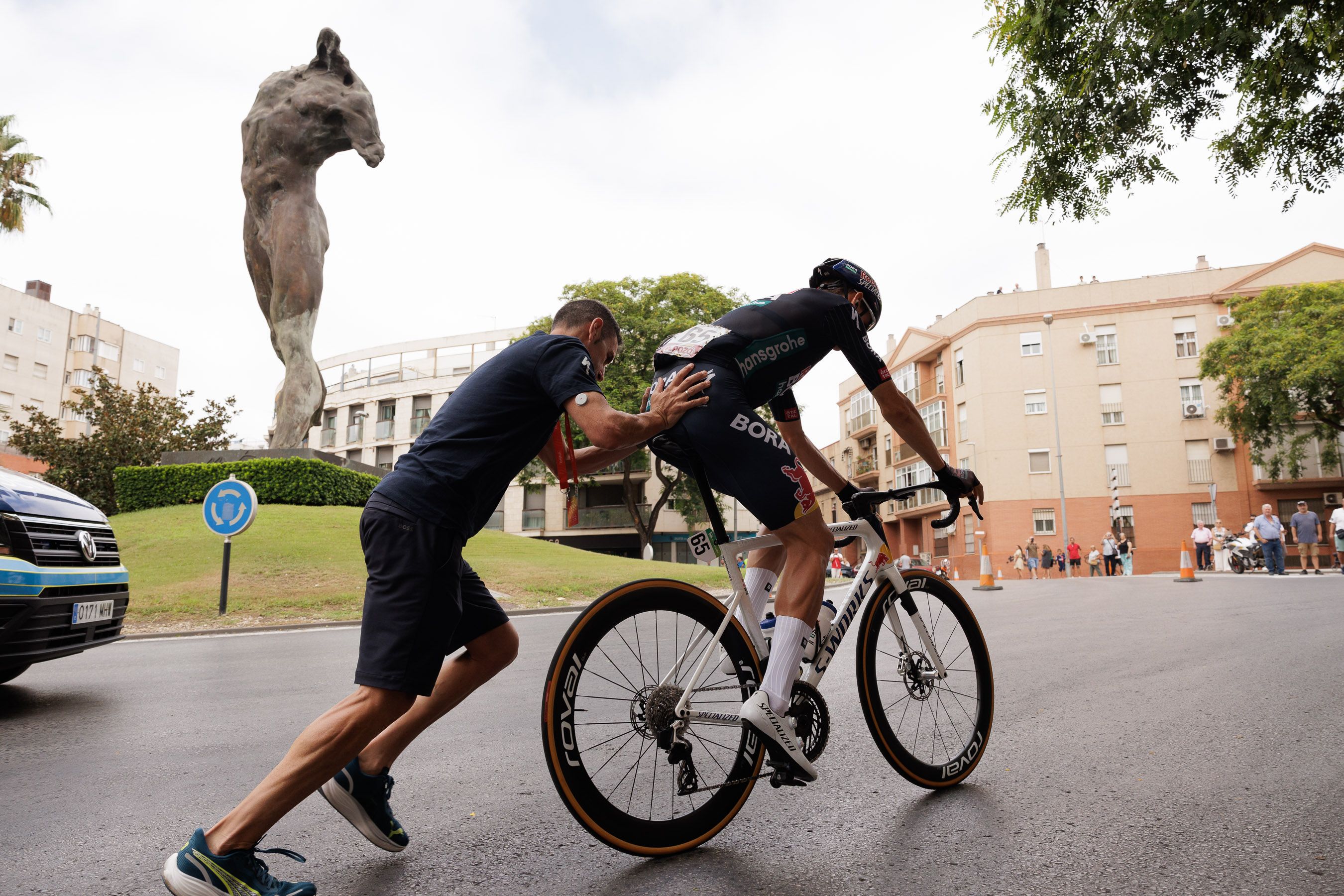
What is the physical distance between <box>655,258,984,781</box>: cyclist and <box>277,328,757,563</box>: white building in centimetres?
4208

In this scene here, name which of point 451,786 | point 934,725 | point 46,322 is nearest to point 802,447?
point 934,725

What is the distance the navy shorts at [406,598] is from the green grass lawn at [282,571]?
26.8 ft

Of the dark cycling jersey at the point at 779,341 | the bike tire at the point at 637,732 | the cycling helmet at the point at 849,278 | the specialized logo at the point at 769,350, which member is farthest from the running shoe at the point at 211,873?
the cycling helmet at the point at 849,278

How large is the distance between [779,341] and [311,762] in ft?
6.47

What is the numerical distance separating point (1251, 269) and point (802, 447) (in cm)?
4988

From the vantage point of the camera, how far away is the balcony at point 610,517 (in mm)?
52656

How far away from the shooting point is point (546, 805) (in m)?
3.24

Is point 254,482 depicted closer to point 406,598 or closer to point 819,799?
point 819,799

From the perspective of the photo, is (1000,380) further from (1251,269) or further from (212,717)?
(212,717)

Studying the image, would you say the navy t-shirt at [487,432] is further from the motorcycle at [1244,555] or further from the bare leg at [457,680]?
the motorcycle at [1244,555]

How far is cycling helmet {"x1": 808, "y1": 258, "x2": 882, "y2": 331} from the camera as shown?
3.28 meters

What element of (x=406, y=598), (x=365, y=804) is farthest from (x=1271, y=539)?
(x=406, y=598)

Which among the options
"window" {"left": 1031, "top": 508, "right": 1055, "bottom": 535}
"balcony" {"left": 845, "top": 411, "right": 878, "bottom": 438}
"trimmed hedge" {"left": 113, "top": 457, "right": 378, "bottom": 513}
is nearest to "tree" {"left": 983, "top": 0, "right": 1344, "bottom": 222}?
"trimmed hedge" {"left": 113, "top": 457, "right": 378, "bottom": 513}

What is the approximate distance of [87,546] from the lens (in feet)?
A: 17.7
